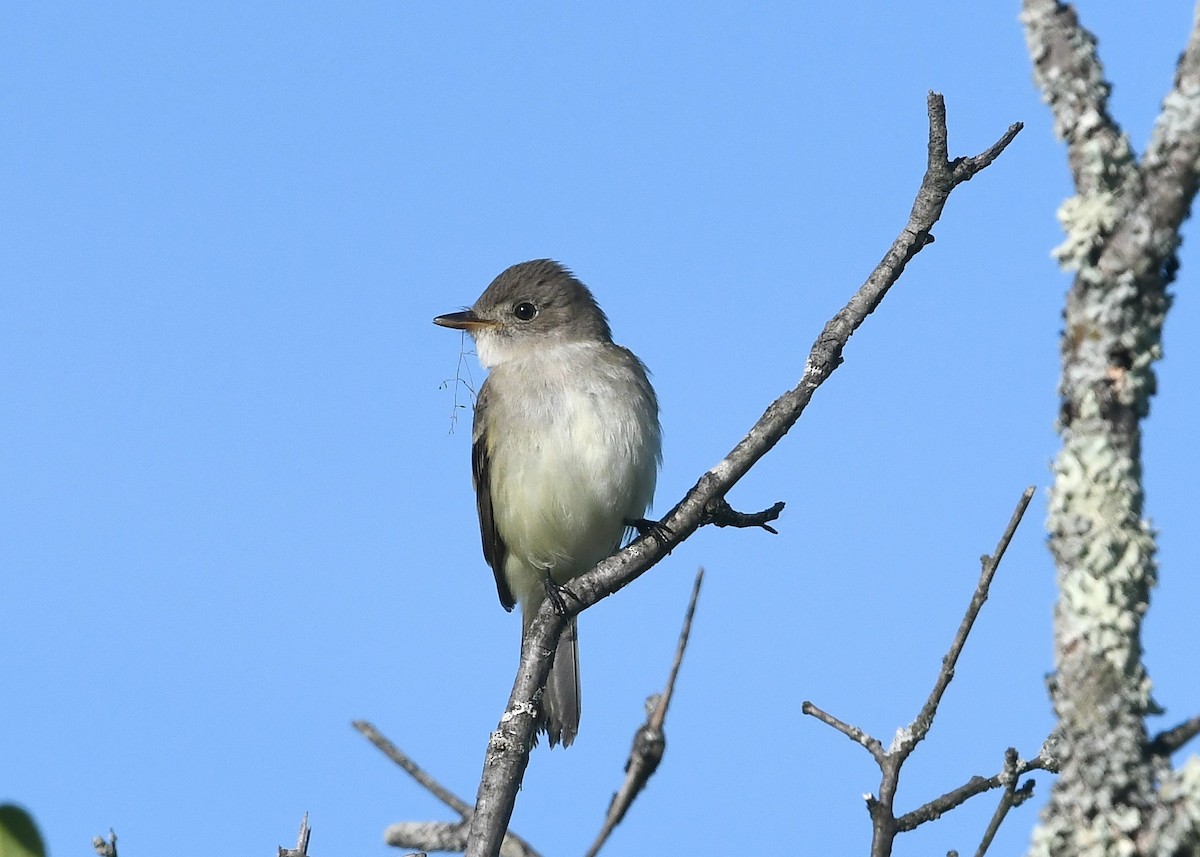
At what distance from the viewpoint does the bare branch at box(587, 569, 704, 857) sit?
359 centimetres

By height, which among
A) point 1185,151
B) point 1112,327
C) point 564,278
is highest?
point 564,278

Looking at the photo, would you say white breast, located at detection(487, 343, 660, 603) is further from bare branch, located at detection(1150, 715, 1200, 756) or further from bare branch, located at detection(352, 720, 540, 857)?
bare branch, located at detection(1150, 715, 1200, 756)

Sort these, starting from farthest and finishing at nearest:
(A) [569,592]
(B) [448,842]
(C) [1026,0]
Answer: (A) [569,592], (B) [448,842], (C) [1026,0]

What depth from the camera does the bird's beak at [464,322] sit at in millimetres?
9070

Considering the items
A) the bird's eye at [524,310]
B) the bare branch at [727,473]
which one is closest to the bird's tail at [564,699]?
the bird's eye at [524,310]

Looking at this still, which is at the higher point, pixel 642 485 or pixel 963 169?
pixel 642 485

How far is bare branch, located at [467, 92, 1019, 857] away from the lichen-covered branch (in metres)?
1.95

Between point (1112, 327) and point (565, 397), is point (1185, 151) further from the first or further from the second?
point (565, 397)

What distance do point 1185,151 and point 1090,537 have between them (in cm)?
58

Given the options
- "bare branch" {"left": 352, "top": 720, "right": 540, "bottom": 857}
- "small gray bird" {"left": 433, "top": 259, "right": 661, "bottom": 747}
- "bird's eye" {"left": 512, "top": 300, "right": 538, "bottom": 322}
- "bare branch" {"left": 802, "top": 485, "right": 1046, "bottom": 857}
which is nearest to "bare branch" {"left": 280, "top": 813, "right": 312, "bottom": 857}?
"bare branch" {"left": 352, "top": 720, "right": 540, "bottom": 857}

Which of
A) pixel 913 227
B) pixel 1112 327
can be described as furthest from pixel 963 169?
pixel 1112 327

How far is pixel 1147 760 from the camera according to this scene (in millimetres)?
2127

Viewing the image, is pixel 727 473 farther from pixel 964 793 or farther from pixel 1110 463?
pixel 1110 463

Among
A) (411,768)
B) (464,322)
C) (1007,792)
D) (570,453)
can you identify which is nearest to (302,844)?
(411,768)
